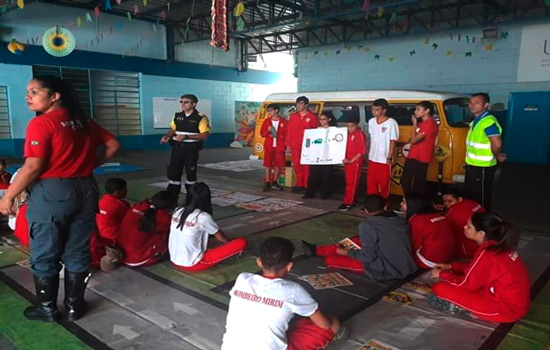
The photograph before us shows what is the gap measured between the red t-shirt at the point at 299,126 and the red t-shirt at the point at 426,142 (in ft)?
6.05

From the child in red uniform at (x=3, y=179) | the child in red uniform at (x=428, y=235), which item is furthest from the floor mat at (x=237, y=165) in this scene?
the child in red uniform at (x=428, y=235)

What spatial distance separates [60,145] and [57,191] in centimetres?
30

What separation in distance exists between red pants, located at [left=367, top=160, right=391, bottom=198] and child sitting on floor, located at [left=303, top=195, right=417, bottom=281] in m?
2.55

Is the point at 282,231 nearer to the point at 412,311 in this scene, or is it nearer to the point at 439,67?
the point at 412,311

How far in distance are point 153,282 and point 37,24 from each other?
1230 centimetres

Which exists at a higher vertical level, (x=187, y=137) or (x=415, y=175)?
(x=187, y=137)

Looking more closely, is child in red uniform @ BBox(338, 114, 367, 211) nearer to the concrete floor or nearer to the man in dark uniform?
the concrete floor

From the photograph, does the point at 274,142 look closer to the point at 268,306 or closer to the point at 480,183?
the point at 480,183

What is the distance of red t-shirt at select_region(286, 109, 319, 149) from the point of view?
7191 millimetres

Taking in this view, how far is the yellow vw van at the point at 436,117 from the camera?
637cm

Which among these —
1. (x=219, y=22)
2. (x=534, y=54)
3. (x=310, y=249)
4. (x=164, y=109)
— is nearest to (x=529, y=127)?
(x=534, y=54)

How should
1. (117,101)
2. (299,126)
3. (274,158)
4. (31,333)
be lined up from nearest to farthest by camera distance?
(31,333) < (299,126) < (274,158) < (117,101)

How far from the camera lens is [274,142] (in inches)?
303

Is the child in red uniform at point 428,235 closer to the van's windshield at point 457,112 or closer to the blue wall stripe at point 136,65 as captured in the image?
the van's windshield at point 457,112
